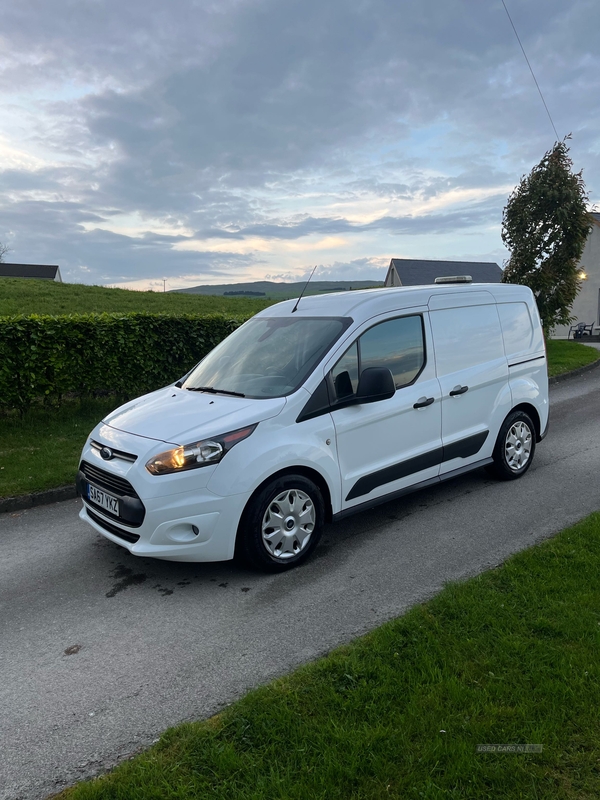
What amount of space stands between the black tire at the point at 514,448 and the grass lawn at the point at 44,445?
476 cm

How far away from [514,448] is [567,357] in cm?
1135

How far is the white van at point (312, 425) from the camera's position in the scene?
403 centimetres

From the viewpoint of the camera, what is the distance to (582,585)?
368cm

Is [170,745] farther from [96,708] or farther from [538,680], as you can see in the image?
[538,680]

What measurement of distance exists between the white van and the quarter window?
0.01 meters

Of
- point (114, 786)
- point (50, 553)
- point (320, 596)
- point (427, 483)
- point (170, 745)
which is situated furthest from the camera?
point (427, 483)

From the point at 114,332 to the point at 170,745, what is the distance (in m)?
7.86

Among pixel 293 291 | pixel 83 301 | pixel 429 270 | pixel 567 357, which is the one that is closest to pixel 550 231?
pixel 567 357

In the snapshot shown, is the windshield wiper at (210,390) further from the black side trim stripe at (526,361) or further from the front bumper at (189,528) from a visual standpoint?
the black side trim stripe at (526,361)

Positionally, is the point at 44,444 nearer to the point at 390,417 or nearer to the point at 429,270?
the point at 390,417

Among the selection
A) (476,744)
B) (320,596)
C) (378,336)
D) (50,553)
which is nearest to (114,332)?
(50,553)

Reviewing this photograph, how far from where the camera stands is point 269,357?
16.7 ft

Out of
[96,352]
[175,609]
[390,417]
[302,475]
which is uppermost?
[96,352]

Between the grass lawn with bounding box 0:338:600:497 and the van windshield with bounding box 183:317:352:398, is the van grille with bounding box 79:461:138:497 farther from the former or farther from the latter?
the grass lawn with bounding box 0:338:600:497
